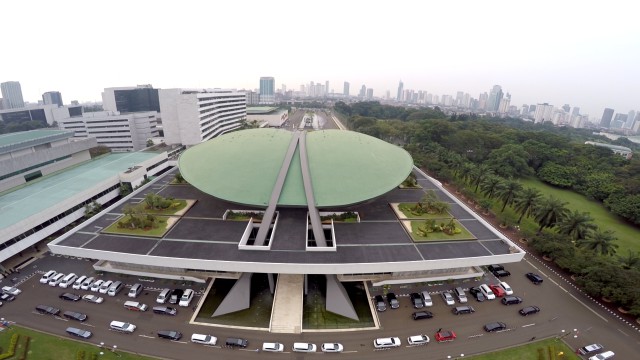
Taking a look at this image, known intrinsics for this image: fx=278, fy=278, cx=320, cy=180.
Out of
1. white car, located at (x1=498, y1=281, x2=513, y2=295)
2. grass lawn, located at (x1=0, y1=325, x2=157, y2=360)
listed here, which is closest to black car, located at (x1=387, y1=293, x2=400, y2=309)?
white car, located at (x1=498, y1=281, x2=513, y2=295)

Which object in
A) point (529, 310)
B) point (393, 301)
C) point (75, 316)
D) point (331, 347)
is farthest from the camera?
point (393, 301)

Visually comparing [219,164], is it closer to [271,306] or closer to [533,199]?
[271,306]

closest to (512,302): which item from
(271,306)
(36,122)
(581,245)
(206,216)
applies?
(581,245)

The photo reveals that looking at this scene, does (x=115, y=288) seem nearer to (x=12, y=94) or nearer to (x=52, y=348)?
(x=52, y=348)

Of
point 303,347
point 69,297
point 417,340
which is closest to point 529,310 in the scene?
point 417,340

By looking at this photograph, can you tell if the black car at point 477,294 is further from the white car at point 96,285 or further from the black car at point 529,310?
the white car at point 96,285

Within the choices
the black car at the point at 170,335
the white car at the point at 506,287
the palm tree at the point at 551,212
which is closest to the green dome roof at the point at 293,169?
the black car at the point at 170,335
